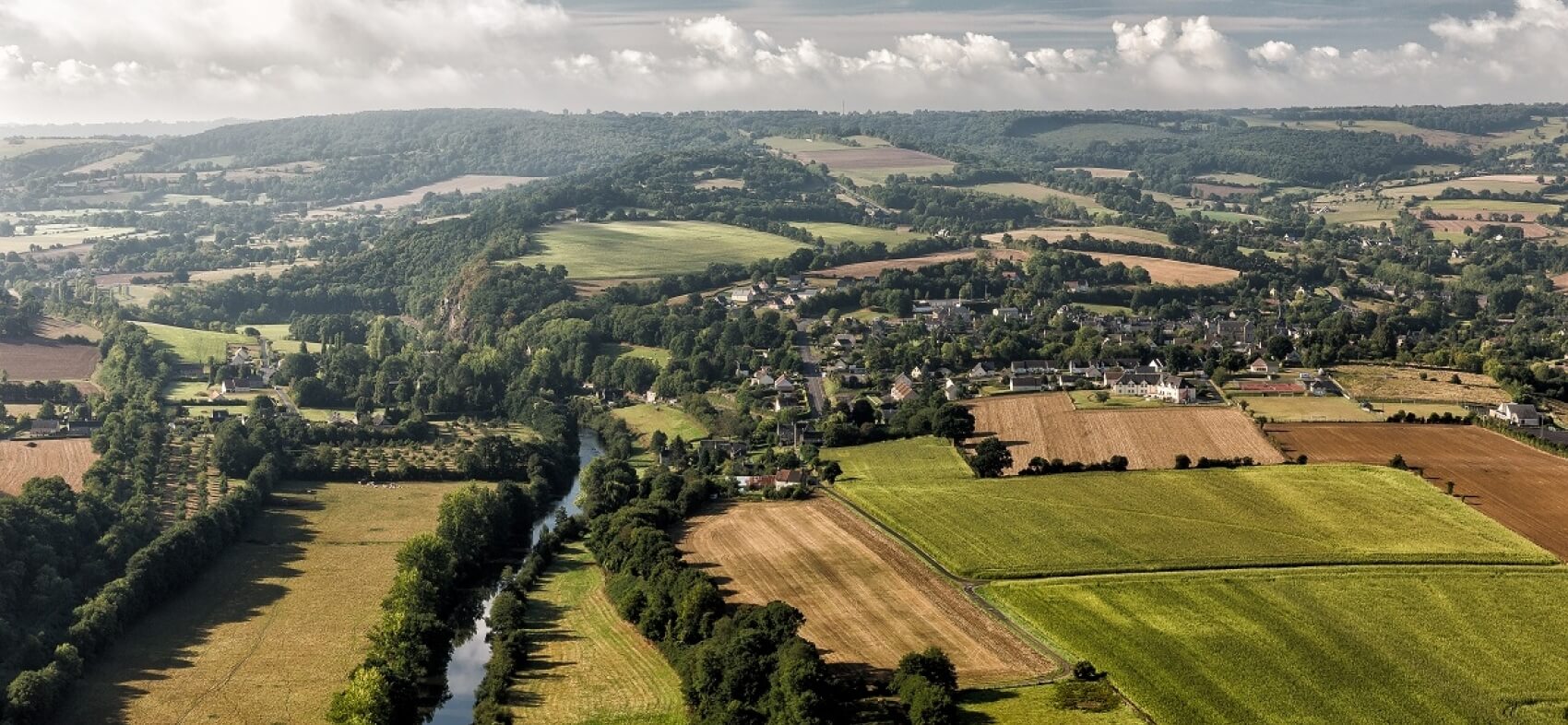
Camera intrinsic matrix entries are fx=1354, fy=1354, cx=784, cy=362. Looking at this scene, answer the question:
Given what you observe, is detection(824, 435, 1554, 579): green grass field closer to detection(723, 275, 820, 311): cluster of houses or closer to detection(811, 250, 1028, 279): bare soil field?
detection(723, 275, 820, 311): cluster of houses

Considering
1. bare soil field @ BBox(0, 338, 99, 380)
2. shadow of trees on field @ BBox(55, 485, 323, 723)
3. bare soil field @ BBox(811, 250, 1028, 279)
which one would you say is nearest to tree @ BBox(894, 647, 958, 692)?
shadow of trees on field @ BBox(55, 485, 323, 723)

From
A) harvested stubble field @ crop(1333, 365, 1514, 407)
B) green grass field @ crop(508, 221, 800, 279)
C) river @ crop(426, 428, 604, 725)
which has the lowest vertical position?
river @ crop(426, 428, 604, 725)

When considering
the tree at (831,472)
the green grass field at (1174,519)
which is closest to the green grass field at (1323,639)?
the green grass field at (1174,519)

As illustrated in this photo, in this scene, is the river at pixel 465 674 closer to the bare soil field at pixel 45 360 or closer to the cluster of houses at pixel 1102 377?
the cluster of houses at pixel 1102 377

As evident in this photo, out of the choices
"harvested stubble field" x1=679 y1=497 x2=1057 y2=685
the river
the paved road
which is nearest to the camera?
"harvested stubble field" x1=679 y1=497 x2=1057 y2=685

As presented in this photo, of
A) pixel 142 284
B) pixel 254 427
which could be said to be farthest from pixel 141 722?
pixel 142 284

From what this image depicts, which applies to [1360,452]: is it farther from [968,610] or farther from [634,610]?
[634,610]
